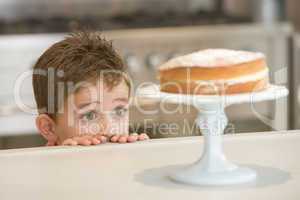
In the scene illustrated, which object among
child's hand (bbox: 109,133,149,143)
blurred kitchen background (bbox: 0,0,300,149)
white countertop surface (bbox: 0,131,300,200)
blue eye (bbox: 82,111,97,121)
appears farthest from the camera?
blurred kitchen background (bbox: 0,0,300,149)

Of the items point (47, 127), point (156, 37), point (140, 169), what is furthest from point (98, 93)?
point (156, 37)

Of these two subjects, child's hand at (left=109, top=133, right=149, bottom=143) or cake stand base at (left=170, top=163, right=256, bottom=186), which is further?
child's hand at (left=109, top=133, right=149, bottom=143)

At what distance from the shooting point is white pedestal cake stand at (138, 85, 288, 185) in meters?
0.89

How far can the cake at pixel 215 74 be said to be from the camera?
34.9 inches

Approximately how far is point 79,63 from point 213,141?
64cm

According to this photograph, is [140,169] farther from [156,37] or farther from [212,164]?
[156,37]

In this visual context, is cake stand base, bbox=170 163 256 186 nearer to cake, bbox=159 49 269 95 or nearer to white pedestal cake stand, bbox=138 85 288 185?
white pedestal cake stand, bbox=138 85 288 185

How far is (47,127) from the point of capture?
1.60 meters

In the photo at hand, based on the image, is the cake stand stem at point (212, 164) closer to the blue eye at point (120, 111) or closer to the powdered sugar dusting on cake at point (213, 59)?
the powdered sugar dusting on cake at point (213, 59)

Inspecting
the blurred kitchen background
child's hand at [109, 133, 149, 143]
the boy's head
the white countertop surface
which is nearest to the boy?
the boy's head

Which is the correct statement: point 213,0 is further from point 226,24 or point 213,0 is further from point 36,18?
point 36,18

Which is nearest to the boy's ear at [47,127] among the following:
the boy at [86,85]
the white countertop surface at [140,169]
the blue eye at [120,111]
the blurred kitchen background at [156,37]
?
→ the boy at [86,85]

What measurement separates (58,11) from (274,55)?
0.99 m

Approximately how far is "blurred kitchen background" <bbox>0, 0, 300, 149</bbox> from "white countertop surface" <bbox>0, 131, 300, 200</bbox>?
123 centimetres
